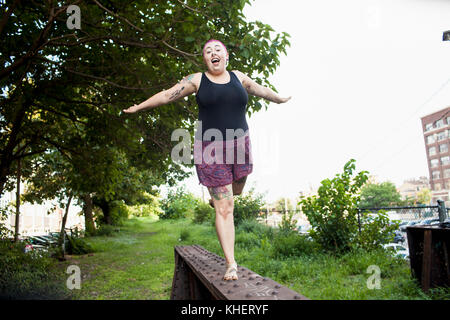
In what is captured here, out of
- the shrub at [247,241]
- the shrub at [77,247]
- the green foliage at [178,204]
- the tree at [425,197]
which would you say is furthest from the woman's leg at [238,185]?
the tree at [425,197]

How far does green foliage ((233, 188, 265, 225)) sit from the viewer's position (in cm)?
1302

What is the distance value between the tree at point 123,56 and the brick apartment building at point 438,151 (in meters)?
66.2

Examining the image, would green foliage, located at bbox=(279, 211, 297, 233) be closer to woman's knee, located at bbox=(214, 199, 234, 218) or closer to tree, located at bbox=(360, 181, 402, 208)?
woman's knee, located at bbox=(214, 199, 234, 218)

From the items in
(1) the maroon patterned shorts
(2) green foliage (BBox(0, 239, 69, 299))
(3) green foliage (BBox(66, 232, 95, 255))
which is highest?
(1) the maroon patterned shorts

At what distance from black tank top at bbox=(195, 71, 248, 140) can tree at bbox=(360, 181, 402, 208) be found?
57028 millimetres

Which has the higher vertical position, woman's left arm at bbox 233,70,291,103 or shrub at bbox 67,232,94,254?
woman's left arm at bbox 233,70,291,103

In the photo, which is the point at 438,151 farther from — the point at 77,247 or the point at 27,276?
the point at 27,276

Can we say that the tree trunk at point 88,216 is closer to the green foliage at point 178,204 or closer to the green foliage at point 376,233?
the green foliage at point 178,204

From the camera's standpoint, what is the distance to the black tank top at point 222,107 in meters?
2.14

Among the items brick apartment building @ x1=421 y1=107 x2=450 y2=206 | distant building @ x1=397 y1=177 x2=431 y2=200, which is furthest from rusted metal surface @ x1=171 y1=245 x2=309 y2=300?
distant building @ x1=397 y1=177 x2=431 y2=200

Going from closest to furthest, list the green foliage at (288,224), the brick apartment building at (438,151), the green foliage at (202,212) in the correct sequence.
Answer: the green foliage at (288,224)
the green foliage at (202,212)
the brick apartment building at (438,151)

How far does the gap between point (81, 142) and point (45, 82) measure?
1980mm

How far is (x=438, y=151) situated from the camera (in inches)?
2462

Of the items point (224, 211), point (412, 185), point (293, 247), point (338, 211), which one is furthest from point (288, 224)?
point (412, 185)
